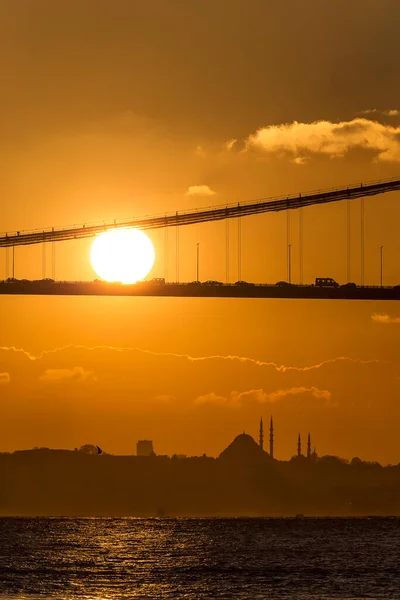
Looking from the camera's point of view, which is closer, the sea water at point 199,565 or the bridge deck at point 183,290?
the sea water at point 199,565

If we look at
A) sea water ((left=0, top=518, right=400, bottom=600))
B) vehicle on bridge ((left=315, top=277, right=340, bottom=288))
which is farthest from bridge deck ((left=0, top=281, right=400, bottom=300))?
sea water ((left=0, top=518, right=400, bottom=600))

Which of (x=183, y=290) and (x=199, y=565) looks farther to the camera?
(x=183, y=290)

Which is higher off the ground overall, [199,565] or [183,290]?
[183,290]

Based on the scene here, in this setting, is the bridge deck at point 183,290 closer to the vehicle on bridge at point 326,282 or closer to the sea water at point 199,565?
the vehicle on bridge at point 326,282

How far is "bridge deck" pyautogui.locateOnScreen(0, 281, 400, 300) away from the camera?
128 m

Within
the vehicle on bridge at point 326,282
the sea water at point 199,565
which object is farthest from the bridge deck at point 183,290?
the sea water at point 199,565

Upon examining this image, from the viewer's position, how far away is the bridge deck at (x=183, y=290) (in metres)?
128

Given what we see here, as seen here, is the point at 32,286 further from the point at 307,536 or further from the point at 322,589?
the point at 307,536

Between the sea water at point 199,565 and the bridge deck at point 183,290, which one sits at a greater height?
the bridge deck at point 183,290

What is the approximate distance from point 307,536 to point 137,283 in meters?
54.4

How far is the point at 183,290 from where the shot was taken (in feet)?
427

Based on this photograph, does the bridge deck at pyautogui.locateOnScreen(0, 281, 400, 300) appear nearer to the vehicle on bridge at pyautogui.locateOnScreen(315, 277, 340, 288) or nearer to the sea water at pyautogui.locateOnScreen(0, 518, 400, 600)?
the vehicle on bridge at pyautogui.locateOnScreen(315, 277, 340, 288)

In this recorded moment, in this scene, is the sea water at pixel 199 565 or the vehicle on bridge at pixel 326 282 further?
the vehicle on bridge at pixel 326 282

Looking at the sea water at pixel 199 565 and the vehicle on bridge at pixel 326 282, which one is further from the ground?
the vehicle on bridge at pixel 326 282
